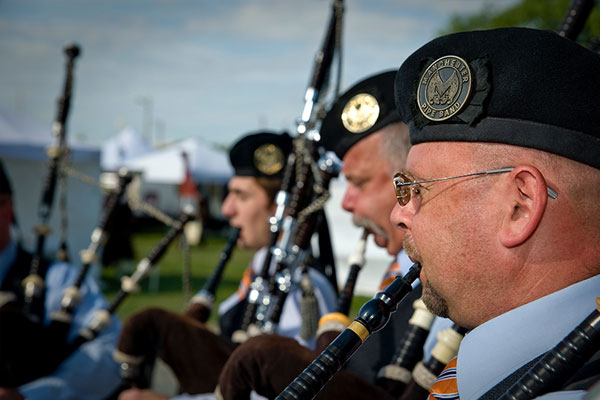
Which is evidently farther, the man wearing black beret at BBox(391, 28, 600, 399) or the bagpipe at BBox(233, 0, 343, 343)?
the bagpipe at BBox(233, 0, 343, 343)

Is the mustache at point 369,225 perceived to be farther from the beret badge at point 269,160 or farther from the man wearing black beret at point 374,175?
the beret badge at point 269,160

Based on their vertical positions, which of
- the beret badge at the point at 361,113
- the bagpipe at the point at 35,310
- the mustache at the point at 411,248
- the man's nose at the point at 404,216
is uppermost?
the beret badge at the point at 361,113

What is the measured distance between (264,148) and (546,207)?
2631 millimetres

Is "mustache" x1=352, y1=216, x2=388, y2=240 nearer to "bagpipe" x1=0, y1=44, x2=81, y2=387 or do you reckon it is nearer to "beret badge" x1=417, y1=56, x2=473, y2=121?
"beret badge" x1=417, y1=56, x2=473, y2=121

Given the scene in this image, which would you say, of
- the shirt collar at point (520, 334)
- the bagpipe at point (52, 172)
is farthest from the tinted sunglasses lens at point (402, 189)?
the bagpipe at point (52, 172)

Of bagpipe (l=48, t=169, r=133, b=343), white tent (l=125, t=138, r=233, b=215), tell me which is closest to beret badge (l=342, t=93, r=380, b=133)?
bagpipe (l=48, t=169, r=133, b=343)

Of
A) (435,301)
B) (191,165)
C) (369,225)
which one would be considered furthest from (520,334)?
(191,165)

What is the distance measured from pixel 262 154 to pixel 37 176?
21.8 feet

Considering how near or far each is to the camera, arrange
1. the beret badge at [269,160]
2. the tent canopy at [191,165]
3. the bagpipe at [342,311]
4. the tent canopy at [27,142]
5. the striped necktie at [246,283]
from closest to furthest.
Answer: the bagpipe at [342,311] → the striped necktie at [246,283] → the beret badge at [269,160] → the tent canopy at [27,142] → the tent canopy at [191,165]

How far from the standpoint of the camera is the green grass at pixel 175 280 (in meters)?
8.55

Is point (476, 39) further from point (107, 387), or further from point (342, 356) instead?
point (107, 387)

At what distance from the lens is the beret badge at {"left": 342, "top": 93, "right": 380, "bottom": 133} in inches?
87.8

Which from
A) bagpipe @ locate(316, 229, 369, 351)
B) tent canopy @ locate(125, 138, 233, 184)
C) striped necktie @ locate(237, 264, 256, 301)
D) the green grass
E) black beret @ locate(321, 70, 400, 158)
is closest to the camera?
bagpipe @ locate(316, 229, 369, 351)

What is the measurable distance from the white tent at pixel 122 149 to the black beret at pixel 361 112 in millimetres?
17077
